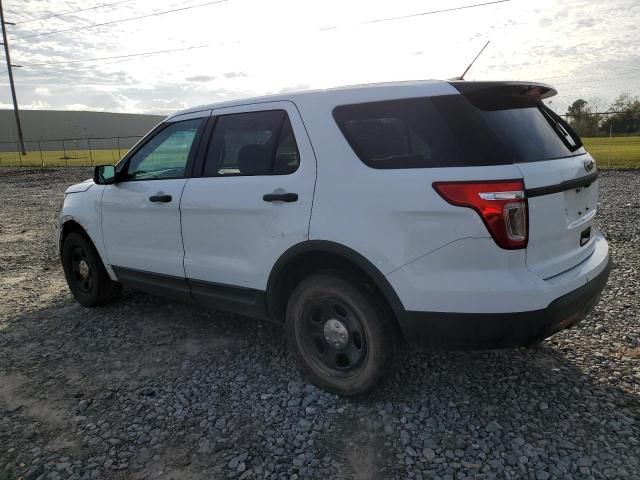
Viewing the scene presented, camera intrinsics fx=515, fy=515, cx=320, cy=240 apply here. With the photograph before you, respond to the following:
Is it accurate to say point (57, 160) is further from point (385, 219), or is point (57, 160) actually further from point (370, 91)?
point (385, 219)

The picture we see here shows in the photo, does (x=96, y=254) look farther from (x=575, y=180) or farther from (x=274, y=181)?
(x=575, y=180)

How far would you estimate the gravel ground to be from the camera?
8.67 ft

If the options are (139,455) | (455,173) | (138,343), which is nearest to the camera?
(455,173)

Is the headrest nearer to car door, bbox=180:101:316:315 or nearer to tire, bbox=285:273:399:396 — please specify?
car door, bbox=180:101:316:315

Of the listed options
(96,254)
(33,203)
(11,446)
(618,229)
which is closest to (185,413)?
(11,446)

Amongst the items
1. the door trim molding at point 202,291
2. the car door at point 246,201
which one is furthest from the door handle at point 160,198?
the door trim molding at point 202,291

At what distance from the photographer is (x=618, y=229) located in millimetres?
7520

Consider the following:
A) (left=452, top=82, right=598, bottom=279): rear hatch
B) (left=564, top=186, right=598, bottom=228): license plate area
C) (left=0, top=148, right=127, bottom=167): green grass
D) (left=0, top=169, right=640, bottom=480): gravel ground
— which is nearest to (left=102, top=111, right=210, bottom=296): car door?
(left=0, top=169, right=640, bottom=480): gravel ground

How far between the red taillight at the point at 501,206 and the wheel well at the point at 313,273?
0.63 metres

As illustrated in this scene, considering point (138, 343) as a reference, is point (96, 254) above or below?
above

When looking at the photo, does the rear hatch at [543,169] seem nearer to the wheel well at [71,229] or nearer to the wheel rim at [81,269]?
the wheel well at [71,229]

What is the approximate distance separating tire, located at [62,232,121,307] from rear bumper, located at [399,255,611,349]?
3.33 metres

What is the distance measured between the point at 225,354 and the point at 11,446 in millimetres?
1494

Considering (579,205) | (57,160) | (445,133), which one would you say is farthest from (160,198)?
(57,160)
